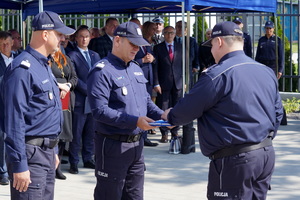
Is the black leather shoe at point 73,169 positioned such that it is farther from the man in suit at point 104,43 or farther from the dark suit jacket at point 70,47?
the man in suit at point 104,43

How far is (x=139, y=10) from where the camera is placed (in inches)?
514

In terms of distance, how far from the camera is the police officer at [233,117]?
4012 millimetres

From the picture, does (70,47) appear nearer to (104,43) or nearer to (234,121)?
(104,43)

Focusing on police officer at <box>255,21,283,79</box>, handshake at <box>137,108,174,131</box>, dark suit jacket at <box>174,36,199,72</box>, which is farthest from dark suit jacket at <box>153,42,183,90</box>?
handshake at <box>137,108,174,131</box>

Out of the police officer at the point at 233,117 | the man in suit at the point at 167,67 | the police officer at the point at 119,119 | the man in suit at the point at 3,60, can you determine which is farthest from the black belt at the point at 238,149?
the man in suit at the point at 167,67

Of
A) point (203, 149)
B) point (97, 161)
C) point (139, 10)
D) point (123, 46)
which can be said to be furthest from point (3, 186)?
point (139, 10)

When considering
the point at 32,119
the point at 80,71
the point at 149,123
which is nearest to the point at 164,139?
the point at 80,71

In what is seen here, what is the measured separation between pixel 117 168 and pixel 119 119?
0.42 meters

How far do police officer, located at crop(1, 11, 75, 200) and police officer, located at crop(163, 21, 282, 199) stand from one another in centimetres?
96

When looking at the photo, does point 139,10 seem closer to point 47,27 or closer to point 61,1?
point 61,1

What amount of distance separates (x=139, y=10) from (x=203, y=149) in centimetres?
916

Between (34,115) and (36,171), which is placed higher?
(34,115)

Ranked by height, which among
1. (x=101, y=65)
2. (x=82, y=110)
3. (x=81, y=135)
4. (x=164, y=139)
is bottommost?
(x=164, y=139)

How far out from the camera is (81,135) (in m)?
8.32
